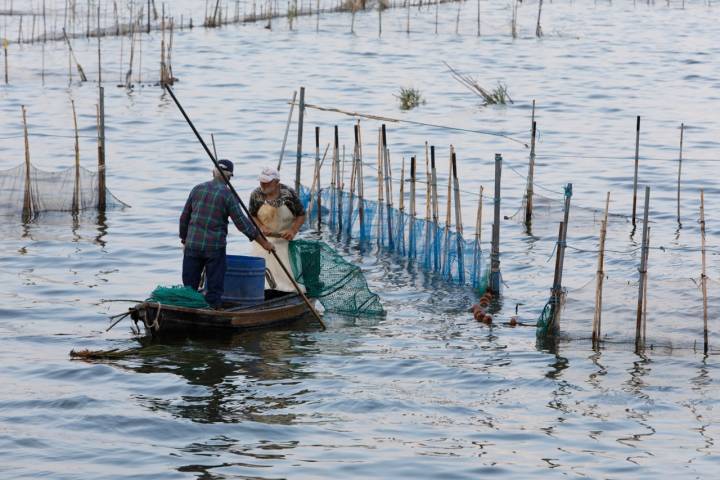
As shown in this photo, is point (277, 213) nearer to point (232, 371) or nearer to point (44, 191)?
point (232, 371)

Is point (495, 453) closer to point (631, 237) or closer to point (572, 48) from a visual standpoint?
point (631, 237)

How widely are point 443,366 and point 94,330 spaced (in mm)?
3122

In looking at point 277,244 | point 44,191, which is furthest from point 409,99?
point 277,244

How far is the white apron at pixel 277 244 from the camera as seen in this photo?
11070 mm

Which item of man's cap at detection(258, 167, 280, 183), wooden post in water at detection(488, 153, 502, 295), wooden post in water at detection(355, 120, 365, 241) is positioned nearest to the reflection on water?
man's cap at detection(258, 167, 280, 183)

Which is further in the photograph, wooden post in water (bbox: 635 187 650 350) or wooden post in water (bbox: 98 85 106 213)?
wooden post in water (bbox: 98 85 106 213)

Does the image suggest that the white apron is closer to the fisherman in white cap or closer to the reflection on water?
the fisherman in white cap

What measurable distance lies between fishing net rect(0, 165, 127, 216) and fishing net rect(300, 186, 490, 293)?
110 inches

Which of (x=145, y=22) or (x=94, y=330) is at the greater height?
(x=145, y=22)

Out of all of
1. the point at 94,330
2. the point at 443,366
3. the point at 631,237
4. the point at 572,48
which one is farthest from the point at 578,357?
the point at 572,48

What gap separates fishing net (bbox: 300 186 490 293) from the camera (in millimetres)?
12688

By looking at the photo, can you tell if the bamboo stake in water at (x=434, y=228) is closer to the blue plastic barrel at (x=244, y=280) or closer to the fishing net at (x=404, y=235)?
the fishing net at (x=404, y=235)

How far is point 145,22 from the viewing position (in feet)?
110

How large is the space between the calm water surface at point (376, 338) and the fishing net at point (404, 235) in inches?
8.9
